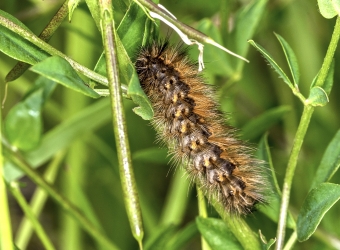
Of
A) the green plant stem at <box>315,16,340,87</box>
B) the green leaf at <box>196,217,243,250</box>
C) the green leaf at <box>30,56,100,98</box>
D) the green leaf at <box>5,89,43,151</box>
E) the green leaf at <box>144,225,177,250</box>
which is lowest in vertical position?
the green leaf at <box>144,225,177,250</box>

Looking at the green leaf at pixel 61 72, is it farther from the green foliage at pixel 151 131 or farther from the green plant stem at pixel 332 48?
the green plant stem at pixel 332 48

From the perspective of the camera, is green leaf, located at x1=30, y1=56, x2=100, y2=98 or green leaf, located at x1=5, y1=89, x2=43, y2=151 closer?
green leaf, located at x1=30, y1=56, x2=100, y2=98

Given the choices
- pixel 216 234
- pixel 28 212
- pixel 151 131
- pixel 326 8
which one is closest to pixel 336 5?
pixel 326 8

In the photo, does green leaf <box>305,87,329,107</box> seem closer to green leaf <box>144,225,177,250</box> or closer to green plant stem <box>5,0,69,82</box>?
green plant stem <box>5,0,69,82</box>

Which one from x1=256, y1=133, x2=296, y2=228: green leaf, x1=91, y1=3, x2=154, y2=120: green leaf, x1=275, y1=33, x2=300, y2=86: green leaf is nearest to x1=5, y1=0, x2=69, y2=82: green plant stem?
x1=91, y1=3, x2=154, y2=120: green leaf

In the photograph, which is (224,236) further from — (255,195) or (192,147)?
(192,147)

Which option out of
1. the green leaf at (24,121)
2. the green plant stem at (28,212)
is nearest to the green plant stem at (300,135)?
the green plant stem at (28,212)

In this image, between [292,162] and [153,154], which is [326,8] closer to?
[292,162]
